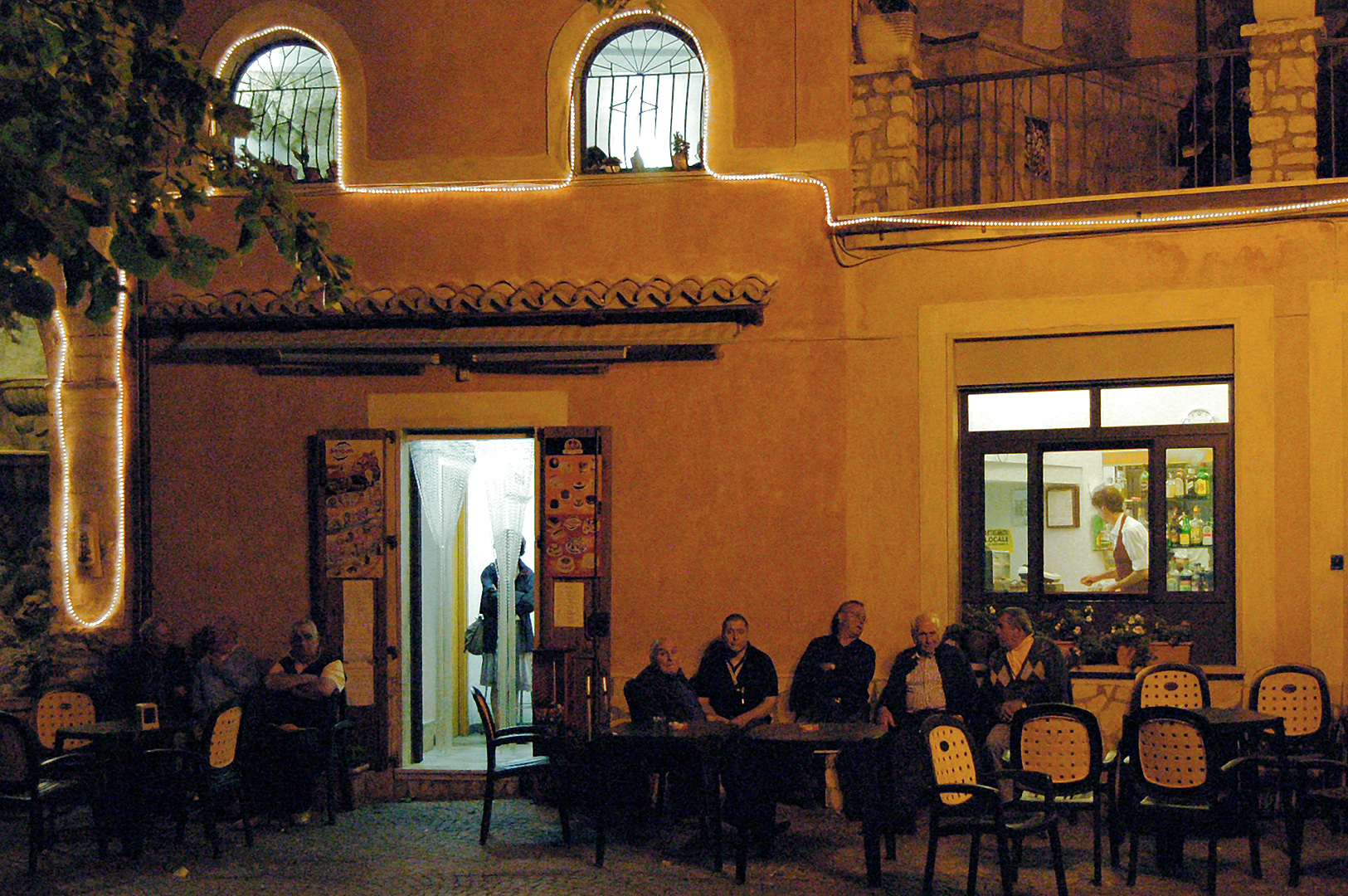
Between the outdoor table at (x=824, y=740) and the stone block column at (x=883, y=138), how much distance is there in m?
3.95

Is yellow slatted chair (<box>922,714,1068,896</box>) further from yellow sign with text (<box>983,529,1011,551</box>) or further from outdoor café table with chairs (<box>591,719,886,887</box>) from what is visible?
yellow sign with text (<box>983,529,1011,551</box>)

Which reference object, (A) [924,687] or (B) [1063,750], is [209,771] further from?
(B) [1063,750]

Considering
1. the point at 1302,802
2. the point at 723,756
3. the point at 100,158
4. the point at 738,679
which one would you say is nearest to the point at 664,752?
the point at 723,756

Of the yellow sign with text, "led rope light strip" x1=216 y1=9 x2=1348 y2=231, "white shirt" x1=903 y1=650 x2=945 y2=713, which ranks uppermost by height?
"led rope light strip" x1=216 y1=9 x2=1348 y2=231

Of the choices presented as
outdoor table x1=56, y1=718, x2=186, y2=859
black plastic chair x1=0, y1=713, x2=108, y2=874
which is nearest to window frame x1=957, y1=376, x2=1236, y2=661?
outdoor table x1=56, y1=718, x2=186, y2=859

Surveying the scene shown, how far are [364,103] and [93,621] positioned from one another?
15.2ft

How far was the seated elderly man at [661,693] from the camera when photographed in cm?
921

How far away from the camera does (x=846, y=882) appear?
765cm

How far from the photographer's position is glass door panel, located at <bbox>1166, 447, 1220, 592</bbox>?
9.52 m

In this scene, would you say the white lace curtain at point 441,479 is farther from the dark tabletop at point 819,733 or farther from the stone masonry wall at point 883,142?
the stone masonry wall at point 883,142

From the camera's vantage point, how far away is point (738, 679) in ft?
31.1

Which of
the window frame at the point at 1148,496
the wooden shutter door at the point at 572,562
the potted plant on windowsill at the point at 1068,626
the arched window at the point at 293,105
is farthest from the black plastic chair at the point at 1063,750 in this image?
the arched window at the point at 293,105

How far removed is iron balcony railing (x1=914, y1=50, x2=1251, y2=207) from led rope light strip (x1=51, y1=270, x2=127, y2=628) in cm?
647

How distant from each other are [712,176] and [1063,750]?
16.8 feet
